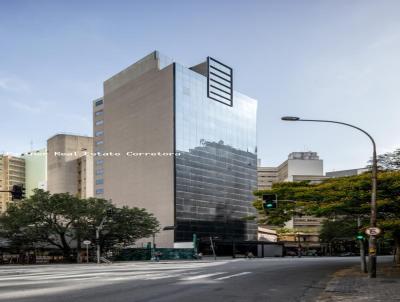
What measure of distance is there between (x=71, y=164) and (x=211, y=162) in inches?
2765

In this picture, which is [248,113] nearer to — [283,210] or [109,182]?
[109,182]

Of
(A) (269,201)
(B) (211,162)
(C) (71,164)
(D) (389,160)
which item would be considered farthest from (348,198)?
(C) (71,164)

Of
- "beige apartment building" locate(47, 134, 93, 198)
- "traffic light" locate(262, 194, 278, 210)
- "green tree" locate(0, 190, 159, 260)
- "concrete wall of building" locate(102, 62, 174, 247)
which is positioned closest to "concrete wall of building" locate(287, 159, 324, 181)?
"beige apartment building" locate(47, 134, 93, 198)

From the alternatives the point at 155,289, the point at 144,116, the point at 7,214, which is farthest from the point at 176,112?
the point at 155,289

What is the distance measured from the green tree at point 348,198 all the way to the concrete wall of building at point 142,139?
61.0 metres

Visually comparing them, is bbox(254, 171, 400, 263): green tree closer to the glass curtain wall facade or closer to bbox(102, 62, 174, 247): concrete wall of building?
the glass curtain wall facade

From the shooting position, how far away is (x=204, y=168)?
344ft

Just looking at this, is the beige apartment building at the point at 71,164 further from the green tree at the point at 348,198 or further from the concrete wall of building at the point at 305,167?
the green tree at the point at 348,198

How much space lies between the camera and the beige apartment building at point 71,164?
156m

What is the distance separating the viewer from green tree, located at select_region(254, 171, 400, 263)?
95.5 ft

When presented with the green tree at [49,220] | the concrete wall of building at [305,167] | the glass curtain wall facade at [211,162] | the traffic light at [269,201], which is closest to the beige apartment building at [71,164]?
the glass curtain wall facade at [211,162]

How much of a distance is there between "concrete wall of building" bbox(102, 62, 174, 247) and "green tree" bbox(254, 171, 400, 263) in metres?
61.0

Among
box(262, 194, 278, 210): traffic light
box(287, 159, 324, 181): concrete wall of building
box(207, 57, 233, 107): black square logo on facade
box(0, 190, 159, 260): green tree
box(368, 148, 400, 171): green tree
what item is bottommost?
box(0, 190, 159, 260): green tree

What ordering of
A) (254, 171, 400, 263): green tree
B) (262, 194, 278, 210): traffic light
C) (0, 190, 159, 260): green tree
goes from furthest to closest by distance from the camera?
(0, 190, 159, 260): green tree
(262, 194, 278, 210): traffic light
(254, 171, 400, 263): green tree
